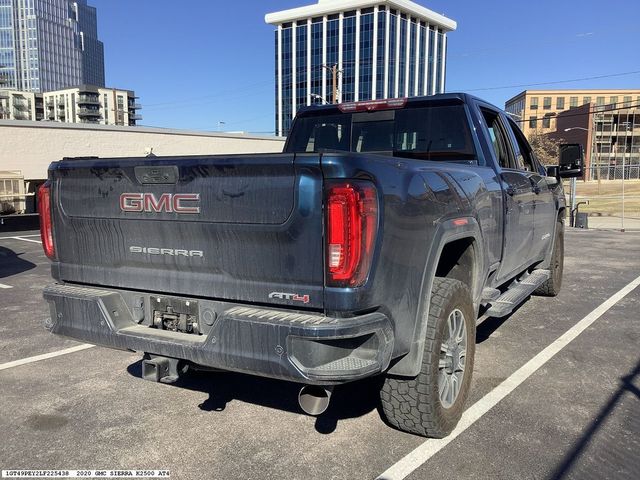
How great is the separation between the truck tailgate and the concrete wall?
19444 mm

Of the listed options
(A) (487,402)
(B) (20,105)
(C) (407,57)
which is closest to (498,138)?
(A) (487,402)

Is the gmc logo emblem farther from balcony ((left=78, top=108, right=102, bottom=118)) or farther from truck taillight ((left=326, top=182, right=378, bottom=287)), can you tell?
balcony ((left=78, top=108, right=102, bottom=118))

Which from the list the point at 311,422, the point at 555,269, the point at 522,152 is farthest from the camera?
the point at 555,269

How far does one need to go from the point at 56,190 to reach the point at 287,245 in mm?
1652

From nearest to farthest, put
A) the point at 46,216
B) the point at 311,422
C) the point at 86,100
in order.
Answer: the point at 46,216 → the point at 311,422 → the point at 86,100

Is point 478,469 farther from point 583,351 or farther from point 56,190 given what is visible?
point 56,190

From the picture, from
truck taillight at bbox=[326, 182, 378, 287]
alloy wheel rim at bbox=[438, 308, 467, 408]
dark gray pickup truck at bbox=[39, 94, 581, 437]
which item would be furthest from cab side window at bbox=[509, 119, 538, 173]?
truck taillight at bbox=[326, 182, 378, 287]

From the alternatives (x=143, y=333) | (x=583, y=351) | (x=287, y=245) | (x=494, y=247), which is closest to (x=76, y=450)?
(x=143, y=333)

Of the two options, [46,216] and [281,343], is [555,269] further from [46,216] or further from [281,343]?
[46,216]

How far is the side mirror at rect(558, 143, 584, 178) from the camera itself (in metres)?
6.00

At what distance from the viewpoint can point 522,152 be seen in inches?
226

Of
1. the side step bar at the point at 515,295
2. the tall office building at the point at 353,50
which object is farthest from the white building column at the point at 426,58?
the side step bar at the point at 515,295

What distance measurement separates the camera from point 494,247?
4.14 meters

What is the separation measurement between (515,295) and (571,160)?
6.96 ft
